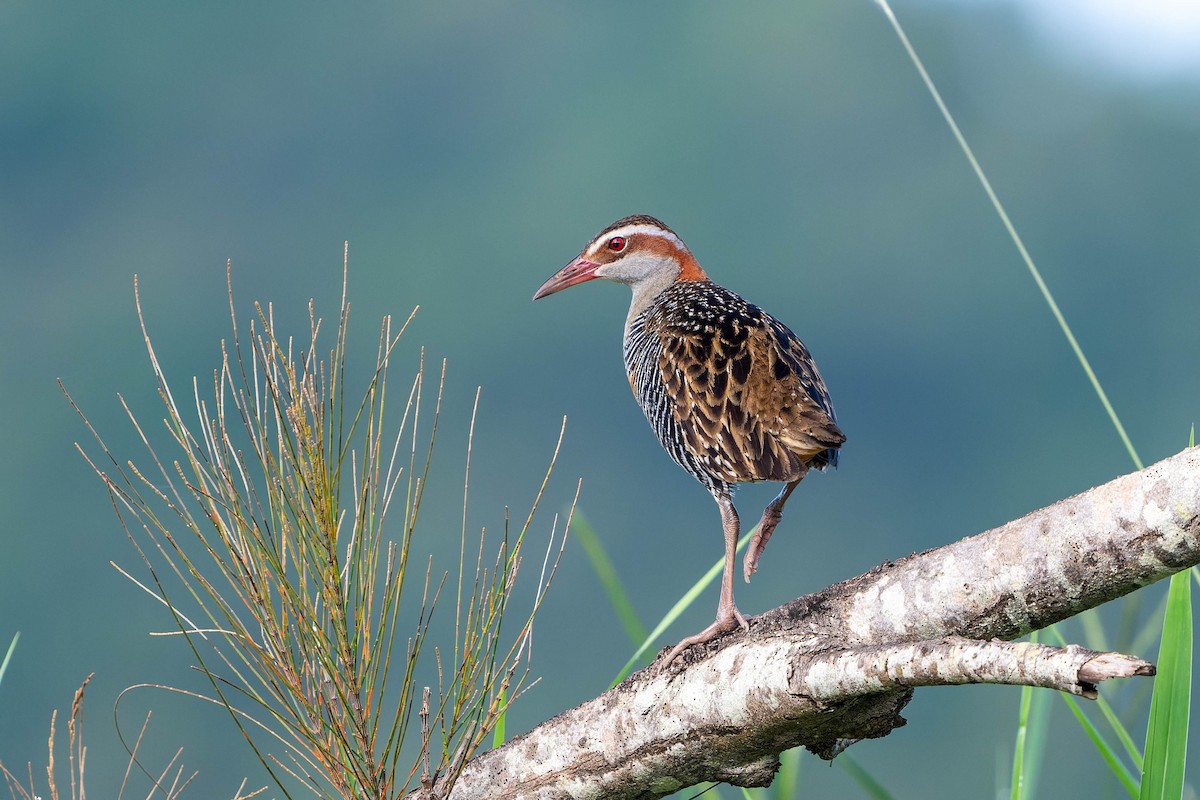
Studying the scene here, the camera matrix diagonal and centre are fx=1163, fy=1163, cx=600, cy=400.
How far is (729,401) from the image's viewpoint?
321 centimetres

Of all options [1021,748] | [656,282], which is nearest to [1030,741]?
[1021,748]

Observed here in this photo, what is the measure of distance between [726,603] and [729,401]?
0.58 metres

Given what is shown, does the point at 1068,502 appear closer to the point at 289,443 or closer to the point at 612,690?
the point at 612,690

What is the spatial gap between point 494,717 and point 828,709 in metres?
0.70

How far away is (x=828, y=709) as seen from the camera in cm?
210

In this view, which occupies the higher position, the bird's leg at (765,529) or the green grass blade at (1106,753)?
the bird's leg at (765,529)

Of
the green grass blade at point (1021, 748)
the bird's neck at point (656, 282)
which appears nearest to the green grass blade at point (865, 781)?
the green grass blade at point (1021, 748)

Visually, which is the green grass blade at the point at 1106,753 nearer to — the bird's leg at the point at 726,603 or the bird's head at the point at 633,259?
the bird's leg at the point at 726,603

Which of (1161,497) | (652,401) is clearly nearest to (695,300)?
(652,401)

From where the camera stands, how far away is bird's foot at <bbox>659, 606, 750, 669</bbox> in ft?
8.41

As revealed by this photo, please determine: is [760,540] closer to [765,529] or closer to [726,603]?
[765,529]

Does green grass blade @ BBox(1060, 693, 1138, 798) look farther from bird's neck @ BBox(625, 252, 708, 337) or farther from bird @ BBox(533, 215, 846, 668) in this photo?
bird's neck @ BBox(625, 252, 708, 337)

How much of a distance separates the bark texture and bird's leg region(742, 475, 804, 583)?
746 mm

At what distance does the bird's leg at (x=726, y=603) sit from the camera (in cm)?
262
